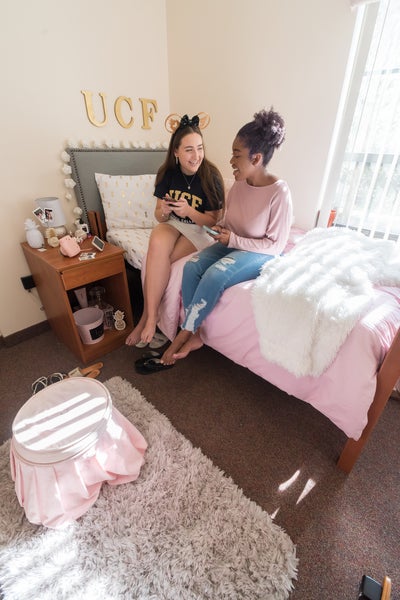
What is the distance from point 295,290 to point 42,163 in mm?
1542

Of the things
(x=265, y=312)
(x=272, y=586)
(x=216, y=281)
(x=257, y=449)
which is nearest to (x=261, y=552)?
(x=272, y=586)

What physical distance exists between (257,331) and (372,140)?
1324 millimetres

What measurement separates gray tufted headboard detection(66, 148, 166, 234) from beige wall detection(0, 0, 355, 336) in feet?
0.29

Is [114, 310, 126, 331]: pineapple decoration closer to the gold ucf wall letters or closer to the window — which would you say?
the gold ucf wall letters

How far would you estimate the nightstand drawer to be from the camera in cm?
133

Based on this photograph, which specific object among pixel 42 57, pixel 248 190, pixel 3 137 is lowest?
pixel 248 190

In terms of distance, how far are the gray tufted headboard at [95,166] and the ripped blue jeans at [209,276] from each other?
90 cm

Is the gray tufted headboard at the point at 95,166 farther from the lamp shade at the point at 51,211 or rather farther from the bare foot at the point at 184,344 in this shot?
the bare foot at the point at 184,344

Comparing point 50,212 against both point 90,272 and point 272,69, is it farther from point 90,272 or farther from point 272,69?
point 272,69

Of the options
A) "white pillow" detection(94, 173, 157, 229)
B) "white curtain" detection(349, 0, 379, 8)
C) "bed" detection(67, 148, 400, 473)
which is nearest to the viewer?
"bed" detection(67, 148, 400, 473)

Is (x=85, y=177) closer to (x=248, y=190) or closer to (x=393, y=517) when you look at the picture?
(x=248, y=190)

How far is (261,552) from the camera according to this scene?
2.73 ft

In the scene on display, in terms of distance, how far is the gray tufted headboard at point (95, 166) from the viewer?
167cm

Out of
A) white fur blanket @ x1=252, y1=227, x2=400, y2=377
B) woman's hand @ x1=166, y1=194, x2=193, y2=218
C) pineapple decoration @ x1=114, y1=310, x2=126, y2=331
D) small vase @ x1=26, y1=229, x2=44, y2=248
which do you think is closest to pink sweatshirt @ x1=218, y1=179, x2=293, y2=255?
white fur blanket @ x1=252, y1=227, x2=400, y2=377
